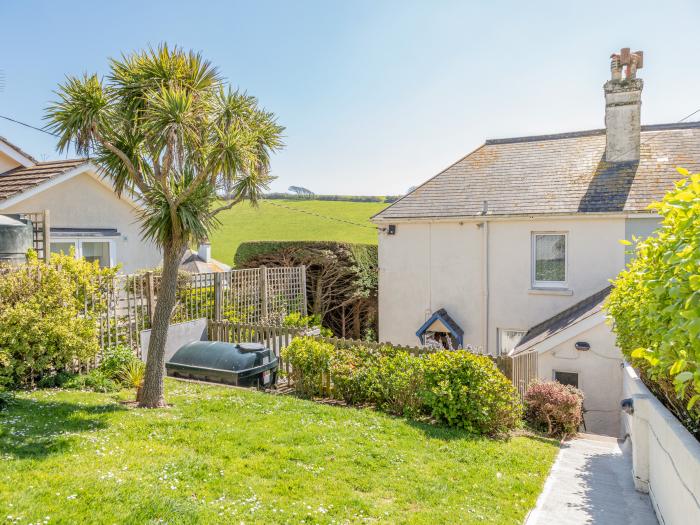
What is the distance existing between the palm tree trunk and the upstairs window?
11.1 m

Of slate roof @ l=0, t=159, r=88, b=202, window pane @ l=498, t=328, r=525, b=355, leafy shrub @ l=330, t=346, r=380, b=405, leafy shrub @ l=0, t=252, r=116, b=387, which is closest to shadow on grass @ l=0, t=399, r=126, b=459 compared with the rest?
leafy shrub @ l=0, t=252, r=116, b=387

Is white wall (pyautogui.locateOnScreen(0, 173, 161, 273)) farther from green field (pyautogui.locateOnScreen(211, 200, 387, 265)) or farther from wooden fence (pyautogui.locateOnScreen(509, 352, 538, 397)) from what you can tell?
green field (pyautogui.locateOnScreen(211, 200, 387, 265))

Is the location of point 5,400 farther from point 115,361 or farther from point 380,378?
point 380,378

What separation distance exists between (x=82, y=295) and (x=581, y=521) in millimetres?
9488

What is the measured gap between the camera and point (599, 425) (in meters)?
11.4

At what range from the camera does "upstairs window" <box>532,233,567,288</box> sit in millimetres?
14445

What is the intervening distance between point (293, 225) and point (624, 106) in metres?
38.7

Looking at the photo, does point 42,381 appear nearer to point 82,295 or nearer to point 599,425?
point 82,295

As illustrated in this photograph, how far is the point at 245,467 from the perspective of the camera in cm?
559

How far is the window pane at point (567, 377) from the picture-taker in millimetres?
11555

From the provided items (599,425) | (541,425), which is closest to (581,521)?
(541,425)

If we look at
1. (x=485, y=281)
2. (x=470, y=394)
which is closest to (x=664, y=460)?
(x=470, y=394)

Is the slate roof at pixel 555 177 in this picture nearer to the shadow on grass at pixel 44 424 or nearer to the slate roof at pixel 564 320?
the slate roof at pixel 564 320

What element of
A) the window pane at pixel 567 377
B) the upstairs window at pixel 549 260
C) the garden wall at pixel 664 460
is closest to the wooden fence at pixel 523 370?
the window pane at pixel 567 377
